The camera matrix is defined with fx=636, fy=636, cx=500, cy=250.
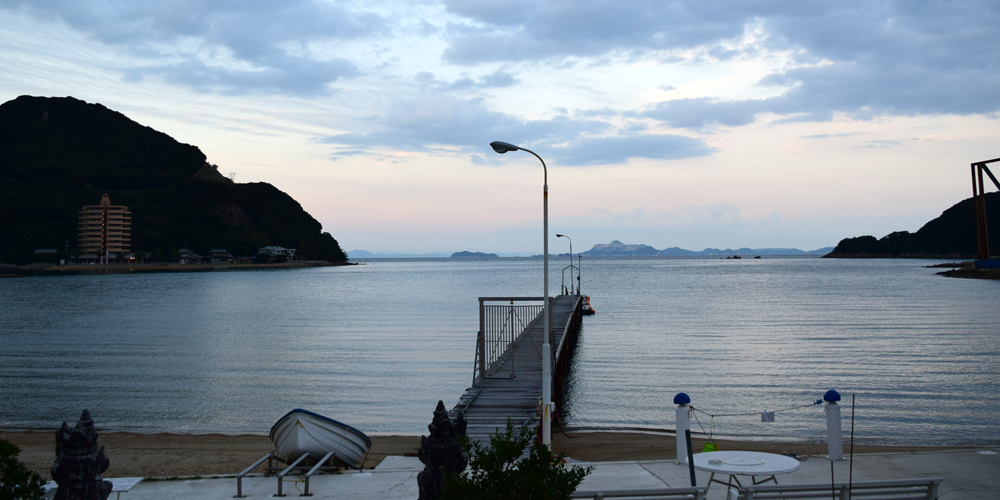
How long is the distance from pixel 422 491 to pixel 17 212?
227792 mm

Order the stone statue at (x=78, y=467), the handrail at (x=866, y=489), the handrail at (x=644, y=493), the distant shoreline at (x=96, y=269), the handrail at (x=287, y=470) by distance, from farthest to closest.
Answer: the distant shoreline at (x=96, y=269) < the handrail at (x=287, y=470) < the stone statue at (x=78, y=467) < the handrail at (x=866, y=489) < the handrail at (x=644, y=493)

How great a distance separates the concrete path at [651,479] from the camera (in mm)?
9164

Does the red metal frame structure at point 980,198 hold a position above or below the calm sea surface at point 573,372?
above

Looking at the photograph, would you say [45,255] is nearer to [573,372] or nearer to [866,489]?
[573,372]

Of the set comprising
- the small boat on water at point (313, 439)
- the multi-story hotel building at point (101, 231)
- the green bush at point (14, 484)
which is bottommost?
the small boat on water at point (313, 439)

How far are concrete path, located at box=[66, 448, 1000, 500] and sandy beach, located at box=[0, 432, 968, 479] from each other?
9.67 feet

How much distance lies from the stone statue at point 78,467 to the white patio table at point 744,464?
6780 mm

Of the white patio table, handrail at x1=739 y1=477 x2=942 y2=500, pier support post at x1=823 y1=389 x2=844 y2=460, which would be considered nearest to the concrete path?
pier support post at x1=823 y1=389 x2=844 y2=460

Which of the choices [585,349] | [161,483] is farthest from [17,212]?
[161,483]

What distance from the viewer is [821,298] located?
7031 cm

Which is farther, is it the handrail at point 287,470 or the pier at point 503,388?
the pier at point 503,388

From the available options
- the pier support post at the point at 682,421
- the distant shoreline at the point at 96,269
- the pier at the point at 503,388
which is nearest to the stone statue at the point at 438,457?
the pier at the point at 503,388

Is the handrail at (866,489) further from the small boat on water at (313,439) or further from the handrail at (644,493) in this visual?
the small boat on water at (313,439)

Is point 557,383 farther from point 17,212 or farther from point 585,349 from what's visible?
point 17,212
